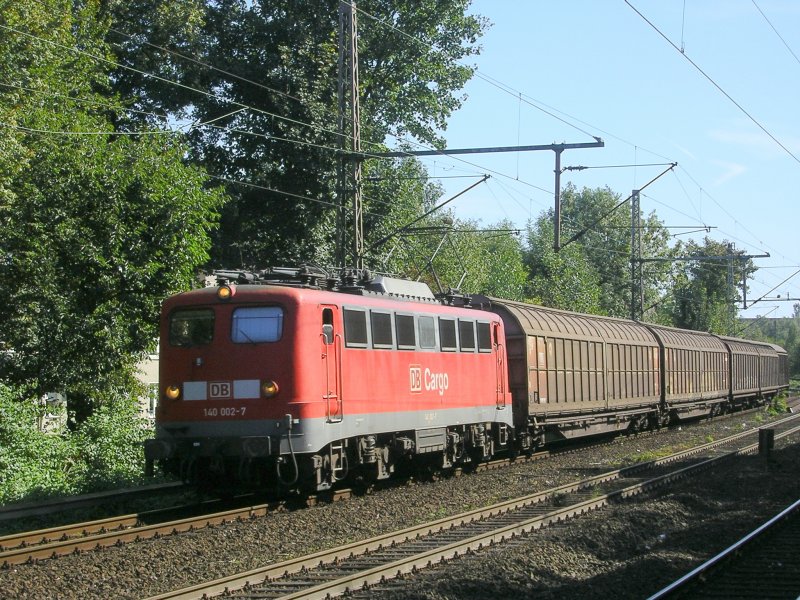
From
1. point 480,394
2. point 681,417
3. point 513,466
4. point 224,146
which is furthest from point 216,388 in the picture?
A: point 681,417

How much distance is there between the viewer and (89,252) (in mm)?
20484

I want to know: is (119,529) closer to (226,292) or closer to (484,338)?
(226,292)

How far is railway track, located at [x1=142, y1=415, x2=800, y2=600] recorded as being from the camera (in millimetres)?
9766

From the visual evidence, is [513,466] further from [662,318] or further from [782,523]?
[662,318]

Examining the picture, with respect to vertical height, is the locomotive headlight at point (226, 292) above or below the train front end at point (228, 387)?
above

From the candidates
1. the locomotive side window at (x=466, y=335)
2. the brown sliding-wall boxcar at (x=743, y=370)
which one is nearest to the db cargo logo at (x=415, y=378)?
the locomotive side window at (x=466, y=335)

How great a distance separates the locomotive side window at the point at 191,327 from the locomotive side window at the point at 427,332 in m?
4.19

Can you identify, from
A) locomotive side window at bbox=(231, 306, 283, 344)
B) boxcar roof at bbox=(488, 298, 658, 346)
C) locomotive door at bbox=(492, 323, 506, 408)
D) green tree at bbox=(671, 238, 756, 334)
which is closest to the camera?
locomotive side window at bbox=(231, 306, 283, 344)

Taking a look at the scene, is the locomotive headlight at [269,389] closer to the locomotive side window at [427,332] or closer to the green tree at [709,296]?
the locomotive side window at [427,332]

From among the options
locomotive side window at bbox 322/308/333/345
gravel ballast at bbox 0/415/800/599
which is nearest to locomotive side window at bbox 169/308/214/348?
locomotive side window at bbox 322/308/333/345

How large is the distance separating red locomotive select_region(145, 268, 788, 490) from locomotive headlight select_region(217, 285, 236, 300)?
20 millimetres

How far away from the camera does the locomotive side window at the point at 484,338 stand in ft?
67.7

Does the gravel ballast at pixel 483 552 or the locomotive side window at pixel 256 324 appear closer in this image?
the gravel ballast at pixel 483 552

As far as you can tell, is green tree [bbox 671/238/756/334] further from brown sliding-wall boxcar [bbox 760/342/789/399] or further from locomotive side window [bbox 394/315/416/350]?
locomotive side window [bbox 394/315/416/350]
